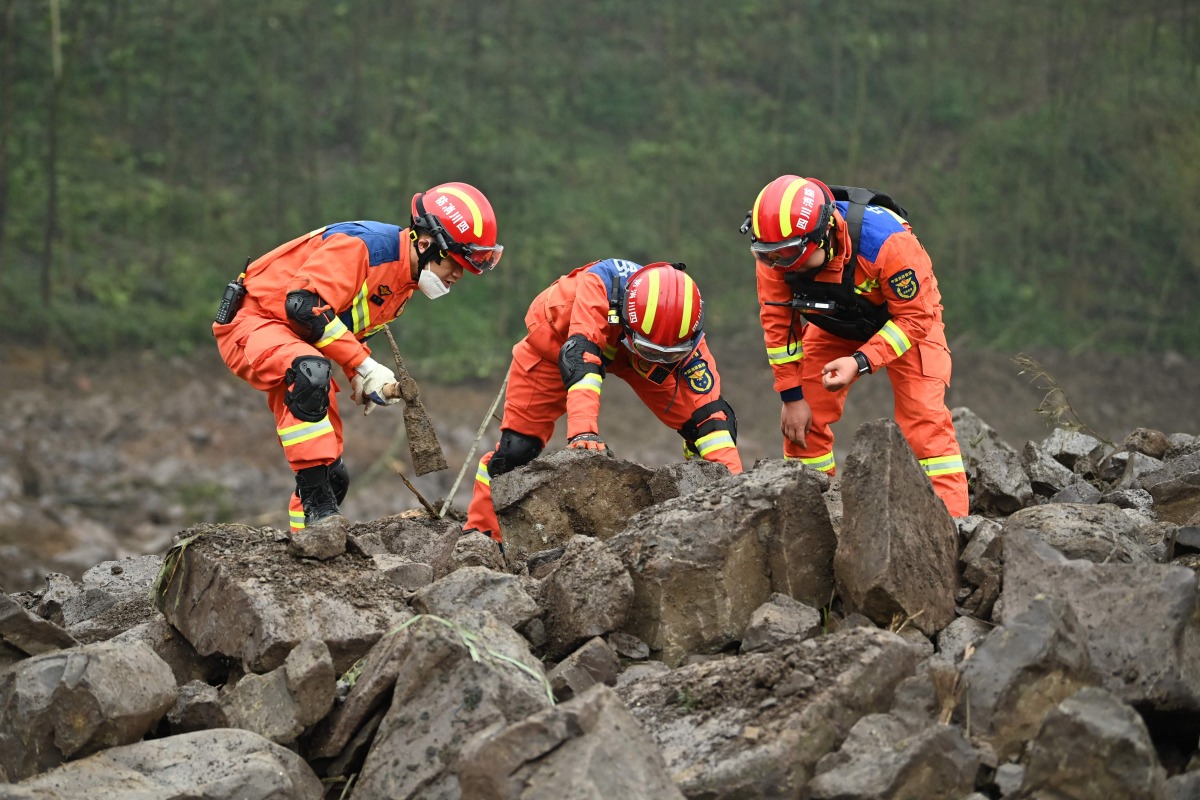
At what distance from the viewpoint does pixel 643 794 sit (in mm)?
3580

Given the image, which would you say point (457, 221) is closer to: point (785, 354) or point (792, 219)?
point (792, 219)

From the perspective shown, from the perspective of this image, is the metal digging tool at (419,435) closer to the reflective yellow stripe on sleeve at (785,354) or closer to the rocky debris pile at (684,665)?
the rocky debris pile at (684,665)

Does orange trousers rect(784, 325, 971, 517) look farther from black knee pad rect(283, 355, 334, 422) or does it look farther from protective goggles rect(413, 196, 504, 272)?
black knee pad rect(283, 355, 334, 422)

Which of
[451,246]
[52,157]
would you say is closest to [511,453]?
[451,246]

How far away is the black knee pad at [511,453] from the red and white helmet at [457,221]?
3.07ft

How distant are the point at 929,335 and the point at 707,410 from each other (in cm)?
114

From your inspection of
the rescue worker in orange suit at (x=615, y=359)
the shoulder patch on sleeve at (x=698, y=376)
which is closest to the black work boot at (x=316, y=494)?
the rescue worker in orange suit at (x=615, y=359)

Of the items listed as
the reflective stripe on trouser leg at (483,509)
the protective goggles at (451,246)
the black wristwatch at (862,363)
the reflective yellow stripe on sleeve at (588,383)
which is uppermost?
the protective goggles at (451,246)

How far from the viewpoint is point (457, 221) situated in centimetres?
636

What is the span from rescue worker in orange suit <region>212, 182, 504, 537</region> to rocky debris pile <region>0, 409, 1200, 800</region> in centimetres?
64

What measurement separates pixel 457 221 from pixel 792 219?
1525mm

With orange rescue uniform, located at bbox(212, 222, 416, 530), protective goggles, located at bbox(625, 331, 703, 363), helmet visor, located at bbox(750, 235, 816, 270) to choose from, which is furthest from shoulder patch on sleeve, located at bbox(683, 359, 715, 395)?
orange rescue uniform, located at bbox(212, 222, 416, 530)

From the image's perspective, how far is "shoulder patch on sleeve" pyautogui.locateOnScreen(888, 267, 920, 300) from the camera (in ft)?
20.6

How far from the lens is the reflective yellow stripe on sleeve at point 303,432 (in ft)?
19.6
